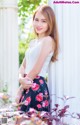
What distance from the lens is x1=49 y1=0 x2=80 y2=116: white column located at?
9.16 ft

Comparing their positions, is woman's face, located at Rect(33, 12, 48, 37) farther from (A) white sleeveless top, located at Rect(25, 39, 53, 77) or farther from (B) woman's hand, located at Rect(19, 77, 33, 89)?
(B) woman's hand, located at Rect(19, 77, 33, 89)

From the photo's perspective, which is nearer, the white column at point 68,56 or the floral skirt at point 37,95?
the white column at point 68,56

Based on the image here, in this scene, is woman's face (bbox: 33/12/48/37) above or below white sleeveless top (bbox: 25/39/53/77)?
above

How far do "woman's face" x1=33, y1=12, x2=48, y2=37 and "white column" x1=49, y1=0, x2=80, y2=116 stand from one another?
152mm

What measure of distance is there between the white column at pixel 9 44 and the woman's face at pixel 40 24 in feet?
4.93

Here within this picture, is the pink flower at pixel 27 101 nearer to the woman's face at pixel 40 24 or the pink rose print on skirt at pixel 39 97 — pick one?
the pink rose print on skirt at pixel 39 97

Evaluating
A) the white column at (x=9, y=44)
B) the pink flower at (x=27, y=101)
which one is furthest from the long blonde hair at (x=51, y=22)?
the white column at (x=9, y=44)

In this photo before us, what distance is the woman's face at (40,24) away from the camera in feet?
9.77

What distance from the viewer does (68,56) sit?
2.81 metres

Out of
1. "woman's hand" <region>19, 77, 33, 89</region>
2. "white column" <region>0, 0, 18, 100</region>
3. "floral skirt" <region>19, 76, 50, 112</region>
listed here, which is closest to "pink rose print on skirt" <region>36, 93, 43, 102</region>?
"floral skirt" <region>19, 76, 50, 112</region>

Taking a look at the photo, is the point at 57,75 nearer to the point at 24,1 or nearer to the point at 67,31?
the point at 67,31

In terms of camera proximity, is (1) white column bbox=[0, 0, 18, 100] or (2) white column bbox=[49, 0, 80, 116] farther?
A: (1) white column bbox=[0, 0, 18, 100]

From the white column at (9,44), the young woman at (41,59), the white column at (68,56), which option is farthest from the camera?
the white column at (9,44)

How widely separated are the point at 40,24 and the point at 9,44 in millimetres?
1677
